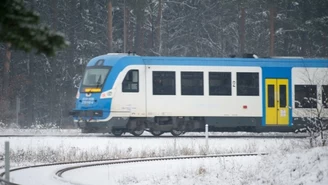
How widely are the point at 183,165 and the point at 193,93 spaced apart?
10996 millimetres

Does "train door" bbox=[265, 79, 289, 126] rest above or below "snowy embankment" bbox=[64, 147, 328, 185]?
above

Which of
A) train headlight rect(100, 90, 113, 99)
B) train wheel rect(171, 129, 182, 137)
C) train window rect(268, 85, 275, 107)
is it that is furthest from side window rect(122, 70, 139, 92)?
train window rect(268, 85, 275, 107)

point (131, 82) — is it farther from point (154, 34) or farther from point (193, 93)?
point (154, 34)

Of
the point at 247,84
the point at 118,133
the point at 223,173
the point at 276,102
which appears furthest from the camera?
the point at 276,102

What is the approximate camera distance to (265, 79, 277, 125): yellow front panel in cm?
2680

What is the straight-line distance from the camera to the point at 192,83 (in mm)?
26234

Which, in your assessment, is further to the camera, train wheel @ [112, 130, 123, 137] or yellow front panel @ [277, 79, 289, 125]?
yellow front panel @ [277, 79, 289, 125]

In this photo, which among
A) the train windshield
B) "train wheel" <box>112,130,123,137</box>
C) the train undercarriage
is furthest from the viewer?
"train wheel" <box>112,130,123,137</box>

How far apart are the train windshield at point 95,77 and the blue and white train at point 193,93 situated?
0.04 m

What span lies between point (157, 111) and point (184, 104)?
3.67 feet

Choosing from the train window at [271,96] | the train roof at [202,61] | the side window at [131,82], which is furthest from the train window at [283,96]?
the side window at [131,82]

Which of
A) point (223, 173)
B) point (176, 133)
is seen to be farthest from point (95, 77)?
point (223, 173)

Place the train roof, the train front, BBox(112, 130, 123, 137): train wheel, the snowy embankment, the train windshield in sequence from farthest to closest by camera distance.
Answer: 1. BBox(112, 130, 123, 137): train wheel
2. the train roof
3. the train windshield
4. the train front
5. the snowy embankment

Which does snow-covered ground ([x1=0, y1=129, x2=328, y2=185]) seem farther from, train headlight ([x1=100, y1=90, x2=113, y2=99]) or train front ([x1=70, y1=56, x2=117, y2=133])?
train headlight ([x1=100, y1=90, x2=113, y2=99])
